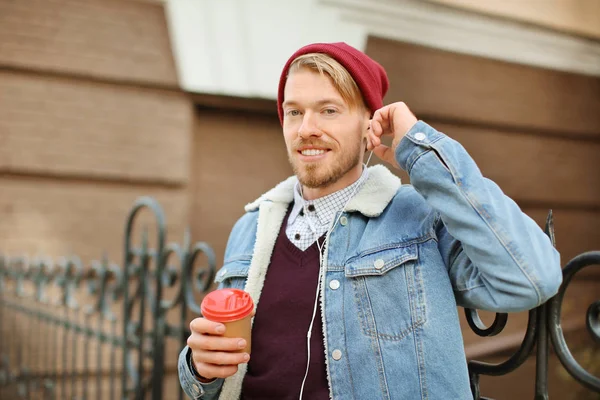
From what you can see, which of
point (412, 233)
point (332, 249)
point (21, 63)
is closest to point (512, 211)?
point (412, 233)

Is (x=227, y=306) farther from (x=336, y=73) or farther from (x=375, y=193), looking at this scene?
(x=336, y=73)

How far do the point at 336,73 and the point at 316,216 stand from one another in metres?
0.43

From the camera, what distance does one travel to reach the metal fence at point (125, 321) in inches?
54.6

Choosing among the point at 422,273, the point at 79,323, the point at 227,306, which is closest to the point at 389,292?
the point at 422,273

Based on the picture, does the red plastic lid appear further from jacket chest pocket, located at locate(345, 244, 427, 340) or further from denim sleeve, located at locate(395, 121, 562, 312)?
denim sleeve, located at locate(395, 121, 562, 312)

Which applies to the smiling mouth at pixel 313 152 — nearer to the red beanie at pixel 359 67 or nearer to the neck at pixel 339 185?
the neck at pixel 339 185

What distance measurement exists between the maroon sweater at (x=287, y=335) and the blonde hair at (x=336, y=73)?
0.44m

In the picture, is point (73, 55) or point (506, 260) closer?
point (506, 260)

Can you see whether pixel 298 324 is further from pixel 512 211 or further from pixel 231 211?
pixel 231 211

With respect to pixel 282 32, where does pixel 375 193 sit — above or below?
below

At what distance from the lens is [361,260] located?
4.79 ft

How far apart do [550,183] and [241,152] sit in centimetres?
313

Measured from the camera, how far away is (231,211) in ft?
14.1

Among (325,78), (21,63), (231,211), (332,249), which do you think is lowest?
(332,249)
